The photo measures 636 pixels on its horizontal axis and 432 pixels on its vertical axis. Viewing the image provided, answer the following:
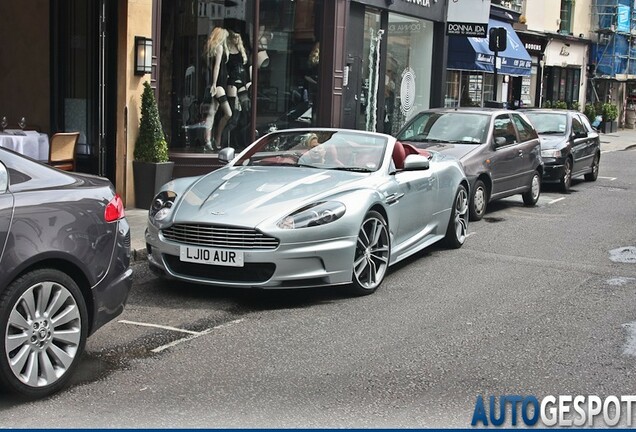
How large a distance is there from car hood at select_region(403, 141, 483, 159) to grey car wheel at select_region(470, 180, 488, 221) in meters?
0.46

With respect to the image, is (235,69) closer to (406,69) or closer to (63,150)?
(63,150)

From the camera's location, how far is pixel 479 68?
24344 mm

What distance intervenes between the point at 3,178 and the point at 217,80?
9.85 metres

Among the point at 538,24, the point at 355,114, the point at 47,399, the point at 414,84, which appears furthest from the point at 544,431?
the point at 538,24

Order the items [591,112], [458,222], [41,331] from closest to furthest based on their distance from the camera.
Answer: [41,331] < [458,222] < [591,112]

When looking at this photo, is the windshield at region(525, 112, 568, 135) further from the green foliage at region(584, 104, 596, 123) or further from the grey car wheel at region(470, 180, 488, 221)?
the green foliage at region(584, 104, 596, 123)

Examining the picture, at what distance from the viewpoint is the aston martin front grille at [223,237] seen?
279 inches

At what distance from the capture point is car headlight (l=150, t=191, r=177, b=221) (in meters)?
7.62

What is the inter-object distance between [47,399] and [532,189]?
10.8 m

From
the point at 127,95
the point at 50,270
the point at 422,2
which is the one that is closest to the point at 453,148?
the point at 127,95

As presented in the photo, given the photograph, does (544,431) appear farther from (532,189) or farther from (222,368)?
(532,189)

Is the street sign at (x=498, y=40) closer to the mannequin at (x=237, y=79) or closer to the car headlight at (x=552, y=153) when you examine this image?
the car headlight at (x=552, y=153)

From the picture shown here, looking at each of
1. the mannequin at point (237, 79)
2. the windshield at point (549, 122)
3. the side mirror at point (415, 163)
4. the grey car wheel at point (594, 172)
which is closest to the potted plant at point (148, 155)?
the mannequin at point (237, 79)

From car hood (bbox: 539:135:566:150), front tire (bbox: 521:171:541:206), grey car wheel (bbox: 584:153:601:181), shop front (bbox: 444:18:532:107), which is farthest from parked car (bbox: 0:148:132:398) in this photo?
shop front (bbox: 444:18:532:107)
